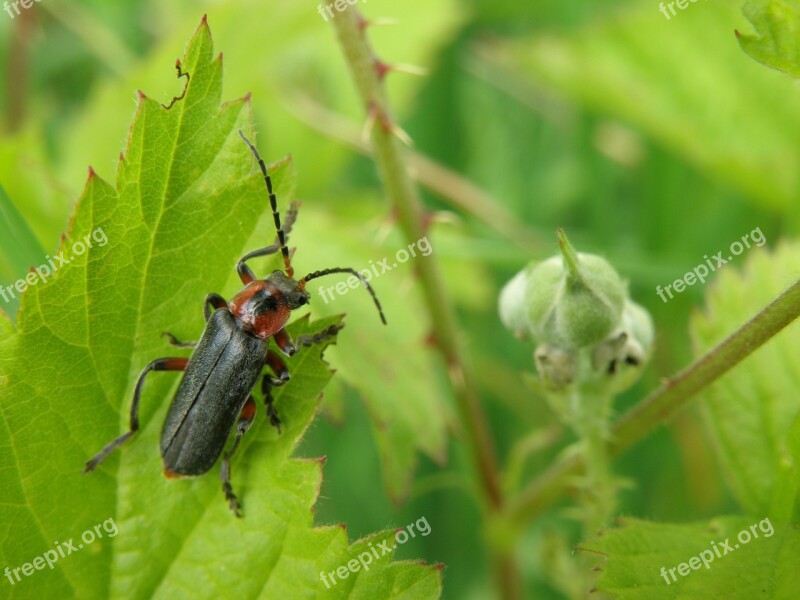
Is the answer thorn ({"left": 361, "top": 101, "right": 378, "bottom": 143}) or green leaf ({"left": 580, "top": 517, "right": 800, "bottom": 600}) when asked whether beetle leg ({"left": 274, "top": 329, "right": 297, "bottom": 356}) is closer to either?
thorn ({"left": 361, "top": 101, "right": 378, "bottom": 143})

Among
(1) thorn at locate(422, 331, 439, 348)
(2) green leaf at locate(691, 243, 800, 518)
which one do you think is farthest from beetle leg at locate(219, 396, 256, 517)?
(2) green leaf at locate(691, 243, 800, 518)

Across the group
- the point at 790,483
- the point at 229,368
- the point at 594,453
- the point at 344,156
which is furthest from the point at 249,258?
the point at 344,156

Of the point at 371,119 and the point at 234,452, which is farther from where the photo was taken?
the point at 371,119

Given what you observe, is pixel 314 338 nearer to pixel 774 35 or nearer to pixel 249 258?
pixel 249 258

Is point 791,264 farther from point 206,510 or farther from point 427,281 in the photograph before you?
point 206,510

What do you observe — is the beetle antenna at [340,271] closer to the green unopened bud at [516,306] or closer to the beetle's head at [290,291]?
the beetle's head at [290,291]

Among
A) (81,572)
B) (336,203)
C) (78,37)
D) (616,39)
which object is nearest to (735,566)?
(81,572)
